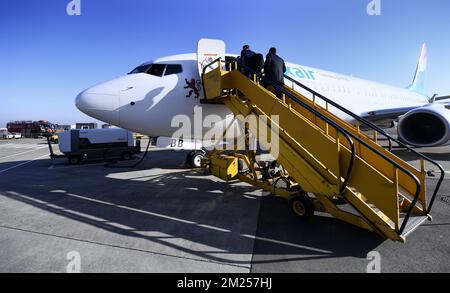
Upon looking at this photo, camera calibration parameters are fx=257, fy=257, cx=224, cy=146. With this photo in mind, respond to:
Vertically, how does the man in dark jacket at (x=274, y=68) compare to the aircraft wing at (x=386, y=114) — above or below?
above

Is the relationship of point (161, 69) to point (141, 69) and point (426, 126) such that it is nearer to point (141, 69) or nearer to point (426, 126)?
point (141, 69)

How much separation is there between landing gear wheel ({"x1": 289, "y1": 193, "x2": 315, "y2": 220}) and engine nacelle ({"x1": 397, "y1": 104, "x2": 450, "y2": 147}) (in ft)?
26.7

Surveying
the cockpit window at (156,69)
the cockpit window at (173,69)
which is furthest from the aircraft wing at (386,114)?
the cockpit window at (156,69)

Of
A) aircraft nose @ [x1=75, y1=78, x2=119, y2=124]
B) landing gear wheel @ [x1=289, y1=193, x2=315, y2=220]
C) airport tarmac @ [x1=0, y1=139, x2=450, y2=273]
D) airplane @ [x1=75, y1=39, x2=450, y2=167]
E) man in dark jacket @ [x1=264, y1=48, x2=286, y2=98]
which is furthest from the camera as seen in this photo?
airplane @ [x1=75, y1=39, x2=450, y2=167]

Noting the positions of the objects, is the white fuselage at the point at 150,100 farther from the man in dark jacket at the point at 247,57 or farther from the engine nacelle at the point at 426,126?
the engine nacelle at the point at 426,126

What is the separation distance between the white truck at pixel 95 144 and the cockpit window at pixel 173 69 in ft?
25.0

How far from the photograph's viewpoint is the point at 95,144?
535 inches

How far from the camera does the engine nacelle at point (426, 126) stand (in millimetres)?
9977

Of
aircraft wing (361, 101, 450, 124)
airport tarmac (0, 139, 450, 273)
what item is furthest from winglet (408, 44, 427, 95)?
airport tarmac (0, 139, 450, 273)

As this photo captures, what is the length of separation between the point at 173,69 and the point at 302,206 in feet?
18.2

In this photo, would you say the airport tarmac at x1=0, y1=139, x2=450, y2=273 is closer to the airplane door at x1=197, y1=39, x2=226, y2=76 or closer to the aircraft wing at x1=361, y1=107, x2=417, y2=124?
the airplane door at x1=197, y1=39, x2=226, y2=76

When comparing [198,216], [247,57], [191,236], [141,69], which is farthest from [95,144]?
[191,236]

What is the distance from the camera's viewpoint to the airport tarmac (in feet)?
10.9
